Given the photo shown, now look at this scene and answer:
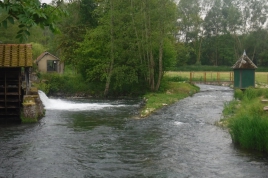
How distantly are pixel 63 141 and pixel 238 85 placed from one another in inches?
826

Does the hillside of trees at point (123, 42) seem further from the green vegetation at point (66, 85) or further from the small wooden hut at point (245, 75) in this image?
the small wooden hut at point (245, 75)

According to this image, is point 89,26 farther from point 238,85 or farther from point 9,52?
point 9,52

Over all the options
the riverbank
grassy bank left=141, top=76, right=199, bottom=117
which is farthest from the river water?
grassy bank left=141, top=76, right=199, bottom=117

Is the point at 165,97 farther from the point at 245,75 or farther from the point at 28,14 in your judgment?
the point at 28,14

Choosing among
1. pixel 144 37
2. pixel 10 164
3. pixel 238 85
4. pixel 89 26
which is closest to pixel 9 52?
pixel 10 164

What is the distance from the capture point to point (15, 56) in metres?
19.6

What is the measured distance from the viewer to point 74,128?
17266 millimetres

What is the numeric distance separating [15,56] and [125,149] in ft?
33.2

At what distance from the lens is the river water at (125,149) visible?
10.3m

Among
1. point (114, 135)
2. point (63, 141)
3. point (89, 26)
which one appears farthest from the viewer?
point (89, 26)

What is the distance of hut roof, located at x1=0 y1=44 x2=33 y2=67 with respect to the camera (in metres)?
19.0

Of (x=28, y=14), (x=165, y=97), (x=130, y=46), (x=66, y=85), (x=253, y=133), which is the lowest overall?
(x=253, y=133)

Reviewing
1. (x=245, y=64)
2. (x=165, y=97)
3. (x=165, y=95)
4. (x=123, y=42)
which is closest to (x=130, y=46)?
(x=123, y=42)

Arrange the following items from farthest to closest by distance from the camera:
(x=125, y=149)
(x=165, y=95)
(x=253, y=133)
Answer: (x=165, y=95) < (x=125, y=149) < (x=253, y=133)
